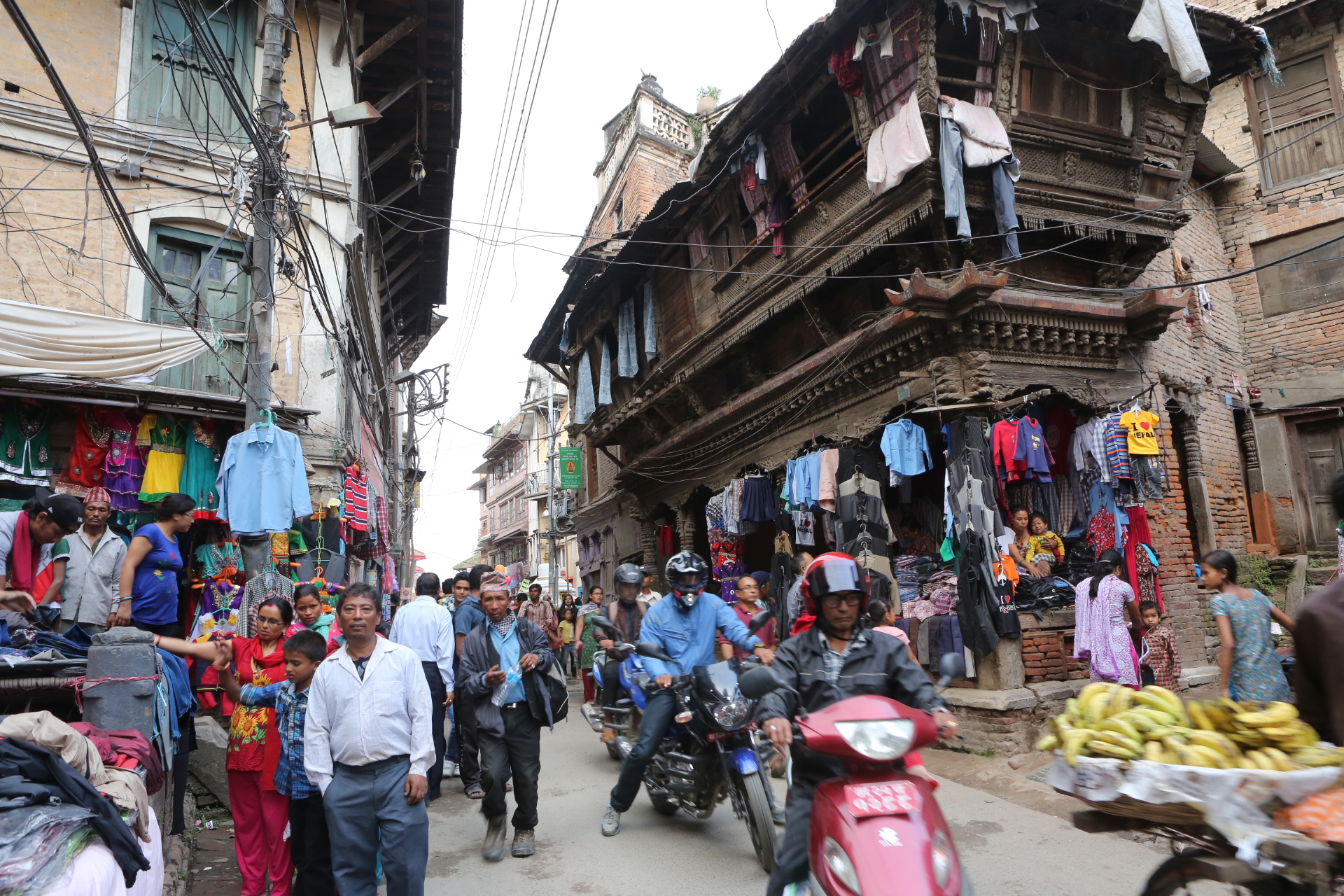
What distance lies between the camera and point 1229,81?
51.2 ft

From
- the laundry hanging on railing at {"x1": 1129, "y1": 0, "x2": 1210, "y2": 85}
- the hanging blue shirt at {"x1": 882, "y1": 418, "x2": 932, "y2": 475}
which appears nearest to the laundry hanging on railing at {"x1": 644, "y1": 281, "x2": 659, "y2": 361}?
the hanging blue shirt at {"x1": 882, "y1": 418, "x2": 932, "y2": 475}

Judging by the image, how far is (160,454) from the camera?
9141mm

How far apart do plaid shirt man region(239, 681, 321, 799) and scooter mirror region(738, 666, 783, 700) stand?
251cm

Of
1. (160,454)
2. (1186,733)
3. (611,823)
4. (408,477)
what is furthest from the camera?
(408,477)

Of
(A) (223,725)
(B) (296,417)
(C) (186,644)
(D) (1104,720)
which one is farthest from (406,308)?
(D) (1104,720)

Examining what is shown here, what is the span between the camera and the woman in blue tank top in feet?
19.1

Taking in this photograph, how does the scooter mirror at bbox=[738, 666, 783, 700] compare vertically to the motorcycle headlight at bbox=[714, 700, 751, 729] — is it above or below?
above

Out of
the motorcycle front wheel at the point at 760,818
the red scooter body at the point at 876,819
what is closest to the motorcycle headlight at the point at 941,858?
the red scooter body at the point at 876,819

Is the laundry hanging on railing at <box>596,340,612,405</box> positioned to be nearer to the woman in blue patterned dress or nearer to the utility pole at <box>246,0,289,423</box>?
the utility pole at <box>246,0,289,423</box>

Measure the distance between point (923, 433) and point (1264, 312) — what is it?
989 cm

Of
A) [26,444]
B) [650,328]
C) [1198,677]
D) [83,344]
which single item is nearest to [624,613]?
[83,344]

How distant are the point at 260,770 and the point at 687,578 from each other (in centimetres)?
295

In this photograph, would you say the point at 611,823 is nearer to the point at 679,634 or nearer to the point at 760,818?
the point at 679,634

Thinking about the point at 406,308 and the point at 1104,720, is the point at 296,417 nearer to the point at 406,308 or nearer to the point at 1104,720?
the point at 1104,720
